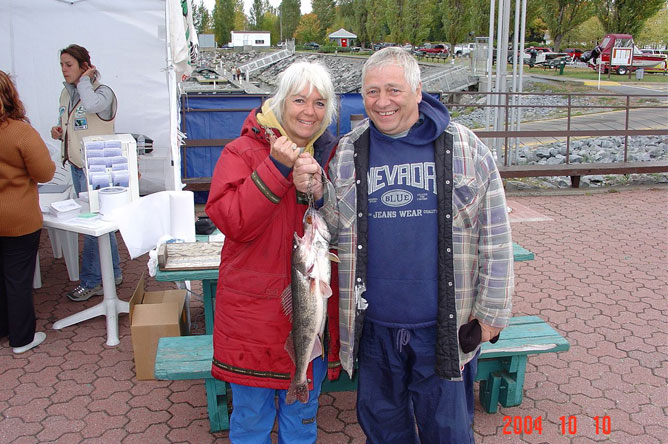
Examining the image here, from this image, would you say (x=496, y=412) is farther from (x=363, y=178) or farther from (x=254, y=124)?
(x=254, y=124)

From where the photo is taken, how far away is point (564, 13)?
42.6 meters

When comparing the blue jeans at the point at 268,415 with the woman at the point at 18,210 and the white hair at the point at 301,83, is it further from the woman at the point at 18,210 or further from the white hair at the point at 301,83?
the woman at the point at 18,210

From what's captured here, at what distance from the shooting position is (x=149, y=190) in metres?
7.07

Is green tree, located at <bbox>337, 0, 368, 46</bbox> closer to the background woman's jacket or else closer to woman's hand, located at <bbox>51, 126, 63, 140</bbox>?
woman's hand, located at <bbox>51, 126, 63, 140</bbox>

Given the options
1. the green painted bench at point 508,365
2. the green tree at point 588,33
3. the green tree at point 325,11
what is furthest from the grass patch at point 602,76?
the green tree at point 325,11

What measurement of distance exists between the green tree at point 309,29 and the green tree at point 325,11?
1.69m

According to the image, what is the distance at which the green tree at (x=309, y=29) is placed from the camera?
9397 cm

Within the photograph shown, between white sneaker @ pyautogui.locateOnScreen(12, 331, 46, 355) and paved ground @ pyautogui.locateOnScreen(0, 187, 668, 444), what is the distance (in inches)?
1.8

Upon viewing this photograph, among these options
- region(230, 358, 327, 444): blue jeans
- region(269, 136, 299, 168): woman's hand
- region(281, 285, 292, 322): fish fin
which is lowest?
region(230, 358, 327, 444): blue jeans

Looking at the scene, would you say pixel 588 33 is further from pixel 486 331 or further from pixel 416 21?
pixel 486 331

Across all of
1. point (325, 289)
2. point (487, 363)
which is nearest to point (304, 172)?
point (325, 289)

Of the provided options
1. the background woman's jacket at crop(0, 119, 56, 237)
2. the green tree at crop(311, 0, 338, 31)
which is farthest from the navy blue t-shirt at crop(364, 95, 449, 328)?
the green tree at crop(311, 0, 338, 31)

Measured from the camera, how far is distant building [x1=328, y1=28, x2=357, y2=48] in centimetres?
7612

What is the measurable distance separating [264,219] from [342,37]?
79020 mm
